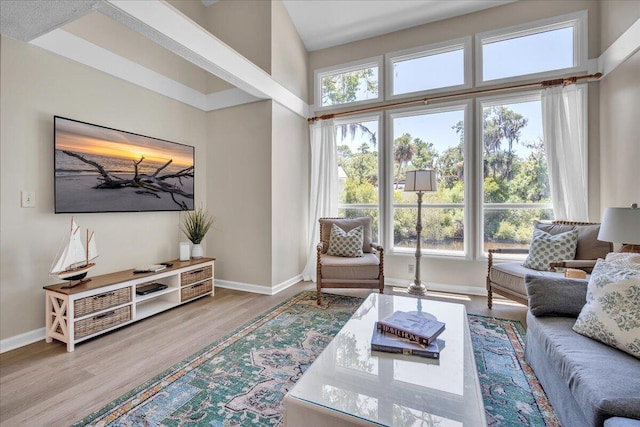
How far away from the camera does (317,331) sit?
104 inches

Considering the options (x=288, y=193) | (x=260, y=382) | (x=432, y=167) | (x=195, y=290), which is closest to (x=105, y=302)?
(x=195, y=290)

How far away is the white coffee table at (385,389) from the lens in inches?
42.9

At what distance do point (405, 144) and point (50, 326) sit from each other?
4.32m

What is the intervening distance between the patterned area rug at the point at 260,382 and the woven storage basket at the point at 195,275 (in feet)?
3.57

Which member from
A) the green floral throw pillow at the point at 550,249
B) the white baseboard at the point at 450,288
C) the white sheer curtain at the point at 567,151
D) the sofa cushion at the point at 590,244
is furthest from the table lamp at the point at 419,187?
the sofa cushion at the point at 590,244

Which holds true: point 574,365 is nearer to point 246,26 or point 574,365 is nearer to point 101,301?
point 101,301

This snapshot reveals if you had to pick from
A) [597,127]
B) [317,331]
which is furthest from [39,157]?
[597,127]

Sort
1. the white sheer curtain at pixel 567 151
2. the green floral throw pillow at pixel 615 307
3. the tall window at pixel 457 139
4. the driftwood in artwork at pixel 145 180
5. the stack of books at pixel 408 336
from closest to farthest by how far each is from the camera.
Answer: the green floral throw pillow at pixel 615 307
the stack of books at pixel 408 336
the driftwood in artwork at pixel 145 180
the white sheer curtain at pixel 567 151
the tall window at pixel 457 139

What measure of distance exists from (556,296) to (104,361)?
315cm

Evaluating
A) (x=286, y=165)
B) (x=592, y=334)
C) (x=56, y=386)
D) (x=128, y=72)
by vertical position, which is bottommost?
(x=56, y=386)

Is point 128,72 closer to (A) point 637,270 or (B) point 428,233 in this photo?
(B) point 428,233

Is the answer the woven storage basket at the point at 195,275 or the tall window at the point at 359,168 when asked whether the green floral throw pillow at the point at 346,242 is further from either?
the woven storage basket at the point at 195,275

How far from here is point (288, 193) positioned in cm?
417

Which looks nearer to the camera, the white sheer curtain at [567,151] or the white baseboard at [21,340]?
the white baseboard at [21,340]
